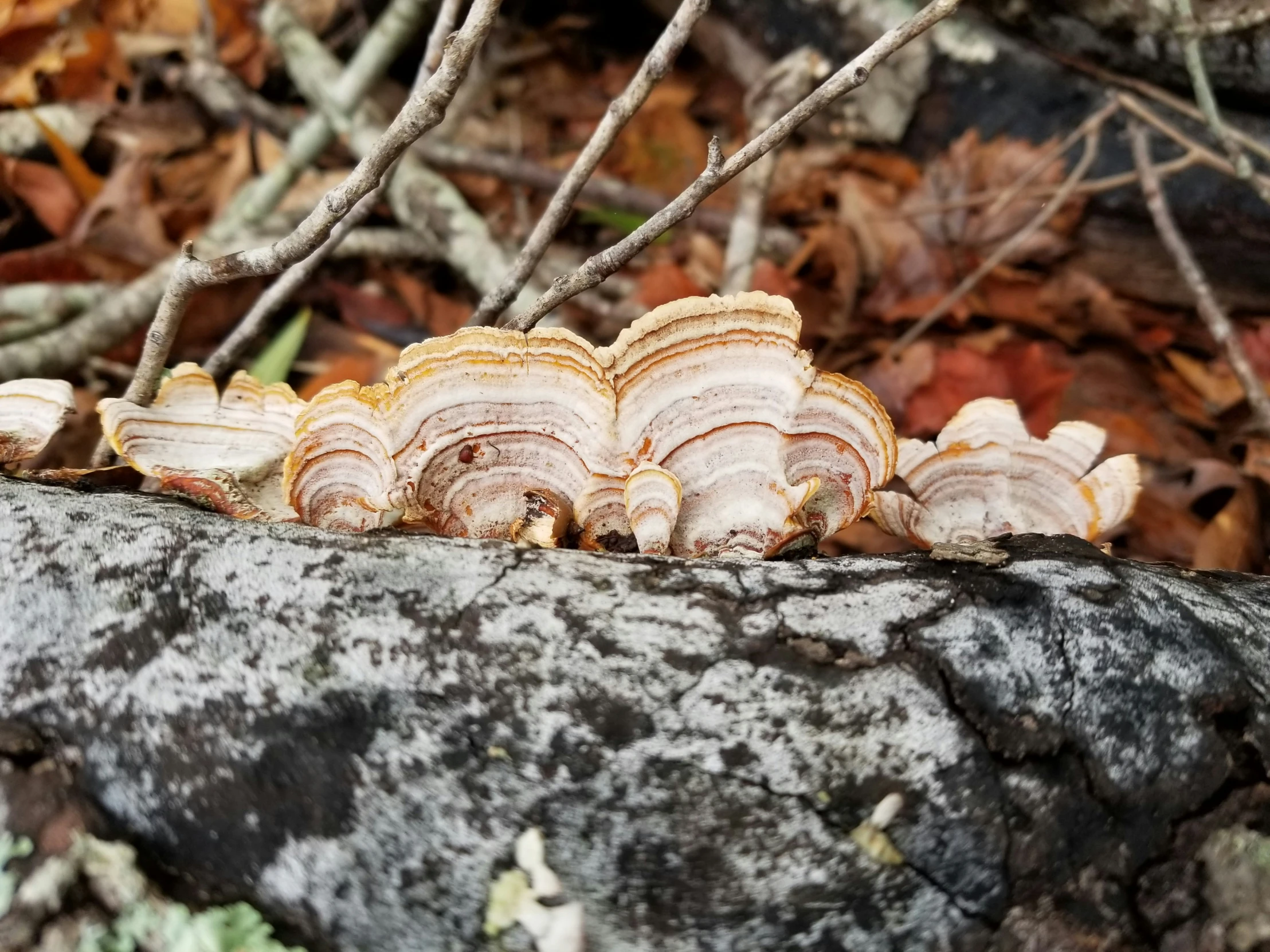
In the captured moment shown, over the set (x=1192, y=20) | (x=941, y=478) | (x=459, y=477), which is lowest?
(x=459, y=477)

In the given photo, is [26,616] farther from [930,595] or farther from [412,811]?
[930,595]

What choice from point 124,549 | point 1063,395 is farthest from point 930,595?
point 1063,395

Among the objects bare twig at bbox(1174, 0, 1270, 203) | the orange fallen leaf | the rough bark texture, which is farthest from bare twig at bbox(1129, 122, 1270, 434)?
the orange fallen leaf

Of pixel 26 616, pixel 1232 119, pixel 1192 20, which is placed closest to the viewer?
pixel 26 616

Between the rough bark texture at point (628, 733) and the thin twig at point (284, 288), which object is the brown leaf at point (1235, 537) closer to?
the rough bark texture at point (628, 733)

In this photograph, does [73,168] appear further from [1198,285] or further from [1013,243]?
[1198,285]

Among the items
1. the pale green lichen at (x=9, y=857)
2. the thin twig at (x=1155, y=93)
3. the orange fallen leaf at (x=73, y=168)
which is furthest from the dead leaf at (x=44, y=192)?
the thin twig at (x=1155, y=93)

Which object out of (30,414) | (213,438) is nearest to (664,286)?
(213,438)
